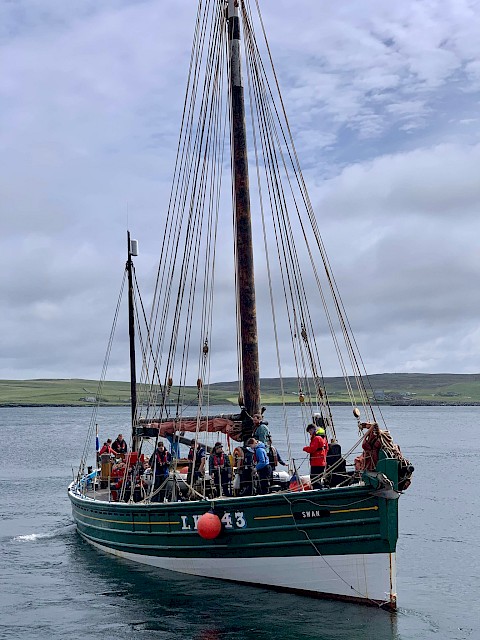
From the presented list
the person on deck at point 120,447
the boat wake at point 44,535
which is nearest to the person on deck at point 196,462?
the person on deck at point 120,447

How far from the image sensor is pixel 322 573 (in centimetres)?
2091

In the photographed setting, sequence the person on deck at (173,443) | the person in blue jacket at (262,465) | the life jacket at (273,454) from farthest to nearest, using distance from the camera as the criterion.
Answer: the person on deck at (173,443), the life jacket at (273,454), the person in blue jacket at (262,465)

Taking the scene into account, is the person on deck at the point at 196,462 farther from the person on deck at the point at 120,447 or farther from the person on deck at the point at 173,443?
the person on deck at the point at 120,447

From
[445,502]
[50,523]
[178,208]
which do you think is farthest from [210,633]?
[445,502]

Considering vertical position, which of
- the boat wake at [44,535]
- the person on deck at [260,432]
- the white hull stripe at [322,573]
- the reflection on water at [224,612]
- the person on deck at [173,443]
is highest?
the person on deck at [260,432]

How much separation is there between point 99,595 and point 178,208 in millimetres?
14363

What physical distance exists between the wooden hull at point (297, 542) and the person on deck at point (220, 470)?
3.88 feet

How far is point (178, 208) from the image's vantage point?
30.5 metres

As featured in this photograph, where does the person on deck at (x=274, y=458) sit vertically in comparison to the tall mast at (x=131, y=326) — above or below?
below

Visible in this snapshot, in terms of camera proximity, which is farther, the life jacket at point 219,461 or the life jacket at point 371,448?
the life jacket at point 219,461

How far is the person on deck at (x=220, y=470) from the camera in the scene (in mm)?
23281

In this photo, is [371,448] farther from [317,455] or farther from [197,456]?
[197,456]

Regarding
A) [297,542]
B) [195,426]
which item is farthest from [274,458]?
[297,542]

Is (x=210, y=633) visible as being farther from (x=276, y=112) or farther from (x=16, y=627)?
(x=276, y=112)
